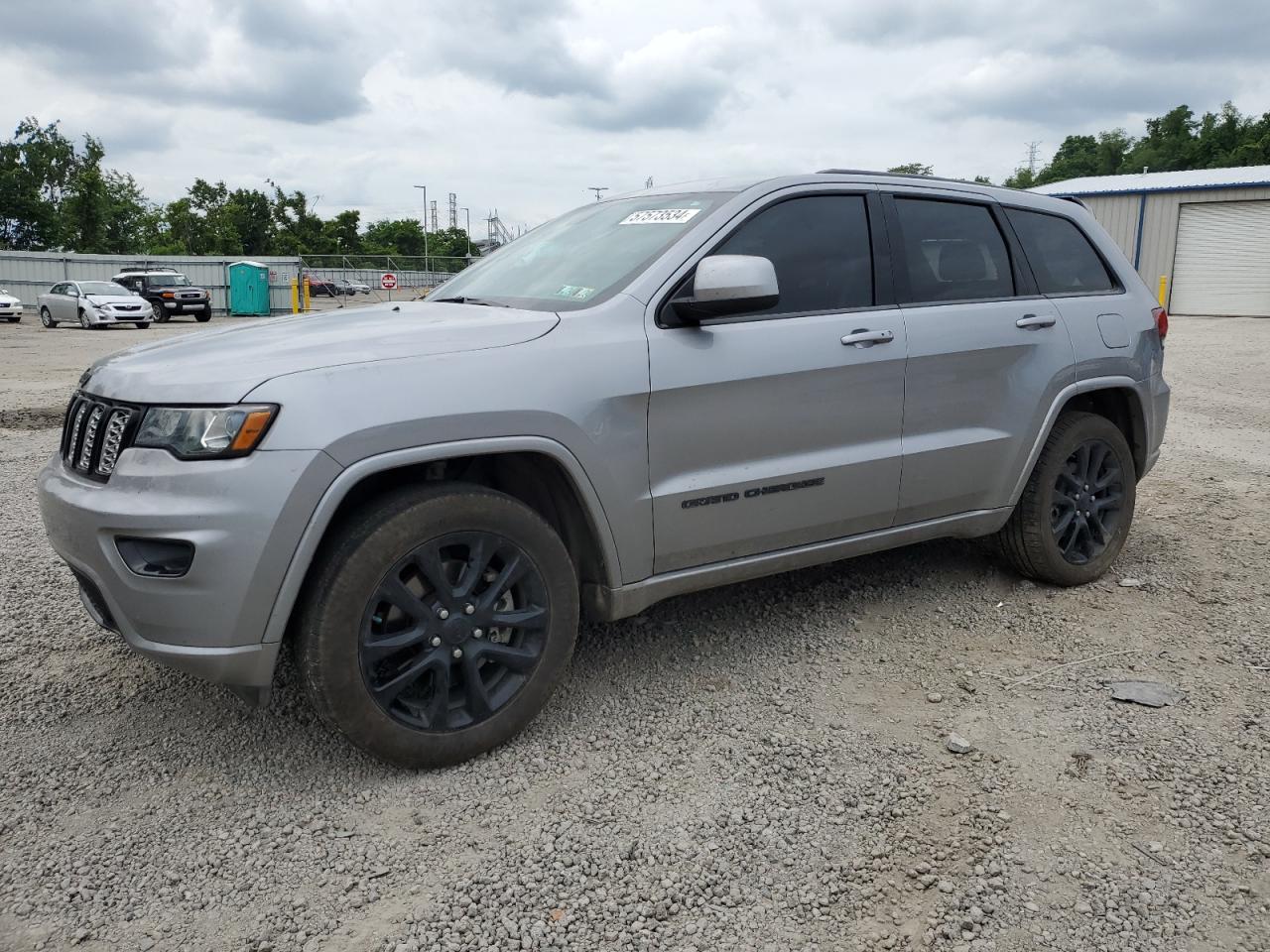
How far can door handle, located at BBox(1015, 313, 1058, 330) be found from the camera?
163 inches

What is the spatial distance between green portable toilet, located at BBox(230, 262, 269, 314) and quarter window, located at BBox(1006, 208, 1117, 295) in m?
32.7

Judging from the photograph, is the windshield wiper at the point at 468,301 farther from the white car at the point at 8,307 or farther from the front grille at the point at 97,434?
the white car at the point at 8,307

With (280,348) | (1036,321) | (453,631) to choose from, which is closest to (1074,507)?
(1036,321)

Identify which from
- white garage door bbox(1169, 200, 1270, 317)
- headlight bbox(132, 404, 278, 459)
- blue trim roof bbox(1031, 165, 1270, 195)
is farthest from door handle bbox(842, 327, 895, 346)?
white garage door bbox(1169, 200, 1270, 317)

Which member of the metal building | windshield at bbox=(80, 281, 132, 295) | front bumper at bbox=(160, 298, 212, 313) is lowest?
front bumper at bbox=(160, 298, 212, 313)

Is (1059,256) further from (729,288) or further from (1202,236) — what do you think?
(1202,236)

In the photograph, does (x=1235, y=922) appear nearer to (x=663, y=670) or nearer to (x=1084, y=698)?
(x=1084, y=698)

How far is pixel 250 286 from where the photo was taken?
33.5 metres

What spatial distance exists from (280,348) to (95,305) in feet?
84.8

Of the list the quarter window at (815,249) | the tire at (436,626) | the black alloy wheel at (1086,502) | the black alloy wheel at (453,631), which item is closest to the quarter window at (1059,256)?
the black alloy wheel at (1086,502)

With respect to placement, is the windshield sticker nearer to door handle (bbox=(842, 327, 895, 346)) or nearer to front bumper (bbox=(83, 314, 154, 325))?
door handle (bbox=(842, 327, 895, 346))

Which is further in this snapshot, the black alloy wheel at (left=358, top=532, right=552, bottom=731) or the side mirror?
the side mirror

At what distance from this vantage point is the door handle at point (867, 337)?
A: 3.62 metres

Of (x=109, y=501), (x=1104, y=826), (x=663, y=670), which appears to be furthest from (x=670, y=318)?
(x=1104, y=826)
